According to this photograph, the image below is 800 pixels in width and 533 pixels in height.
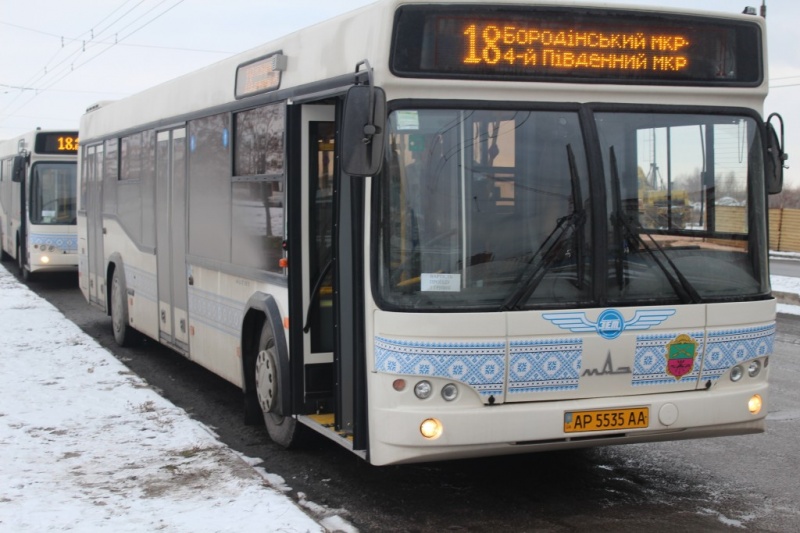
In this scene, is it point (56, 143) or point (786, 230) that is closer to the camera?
point (56, 143)

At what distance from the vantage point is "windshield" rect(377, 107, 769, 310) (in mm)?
6066

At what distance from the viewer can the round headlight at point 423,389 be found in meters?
6.05

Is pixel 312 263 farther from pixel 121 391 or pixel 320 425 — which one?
pixel 121 391

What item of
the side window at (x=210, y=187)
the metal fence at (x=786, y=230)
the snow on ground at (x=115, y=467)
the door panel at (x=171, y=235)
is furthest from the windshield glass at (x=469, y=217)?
the metal fence at (x=786, y=230)

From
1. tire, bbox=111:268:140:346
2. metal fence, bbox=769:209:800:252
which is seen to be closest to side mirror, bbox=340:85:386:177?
tire, bbox=111:268:140:346

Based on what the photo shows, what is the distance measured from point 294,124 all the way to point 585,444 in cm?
294

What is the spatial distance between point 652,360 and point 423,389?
4.48ft

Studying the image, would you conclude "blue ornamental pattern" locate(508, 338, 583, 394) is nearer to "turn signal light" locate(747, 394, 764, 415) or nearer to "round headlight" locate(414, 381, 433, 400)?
"round headlight" locate(414, 381, 433, 400)

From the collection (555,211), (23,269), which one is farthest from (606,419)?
(23,269)

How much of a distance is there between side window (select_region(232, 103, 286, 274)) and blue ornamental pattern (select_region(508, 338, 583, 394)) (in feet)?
7.18

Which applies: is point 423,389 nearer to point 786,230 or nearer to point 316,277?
point 316,277

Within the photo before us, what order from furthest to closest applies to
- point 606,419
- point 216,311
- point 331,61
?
point 216,311
point 331,61
point 606,419

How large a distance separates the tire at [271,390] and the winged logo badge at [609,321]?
7.56 feet

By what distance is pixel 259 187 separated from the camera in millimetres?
8148
